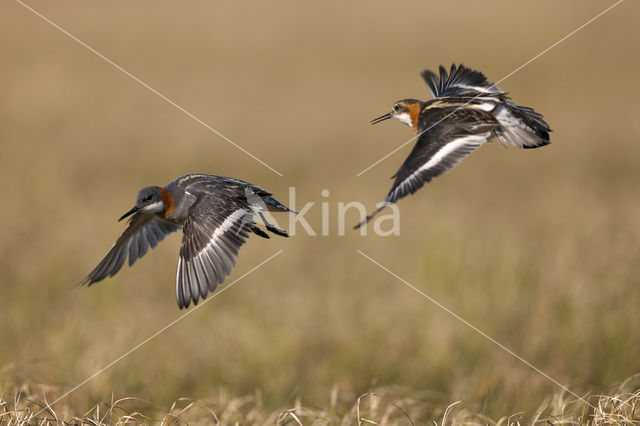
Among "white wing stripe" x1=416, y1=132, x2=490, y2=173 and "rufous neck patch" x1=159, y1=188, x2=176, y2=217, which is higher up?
"white wing stripe" x1=416, y1=132, x2=490, y2=173

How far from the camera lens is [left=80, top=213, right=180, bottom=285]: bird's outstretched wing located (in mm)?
4949

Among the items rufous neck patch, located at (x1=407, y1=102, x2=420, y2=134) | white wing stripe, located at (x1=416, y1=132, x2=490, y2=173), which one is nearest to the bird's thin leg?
white wing stripe, located at (x1=416, y1=132, x2=490, y2=173)

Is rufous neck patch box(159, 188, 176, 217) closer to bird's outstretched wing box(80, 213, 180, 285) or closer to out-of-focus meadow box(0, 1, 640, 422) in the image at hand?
bird's outstretched wing box(80, 213, 180, 285)

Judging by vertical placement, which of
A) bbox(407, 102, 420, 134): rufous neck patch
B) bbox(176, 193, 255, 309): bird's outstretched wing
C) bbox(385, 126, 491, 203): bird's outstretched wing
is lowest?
bbox(176, 193, 255, 309): bird's outstretched wing

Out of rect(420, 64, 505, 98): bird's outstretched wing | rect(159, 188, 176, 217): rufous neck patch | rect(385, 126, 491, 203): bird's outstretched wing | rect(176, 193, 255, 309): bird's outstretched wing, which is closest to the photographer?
rect(385, 126, 491, 203): bird's outstretched wing

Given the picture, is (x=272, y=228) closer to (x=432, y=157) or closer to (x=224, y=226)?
(x=224, y=226)

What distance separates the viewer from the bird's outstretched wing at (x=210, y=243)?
13.1ft

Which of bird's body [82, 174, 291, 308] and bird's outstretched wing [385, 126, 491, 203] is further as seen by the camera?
bird's body [82, 174, 291, 308]

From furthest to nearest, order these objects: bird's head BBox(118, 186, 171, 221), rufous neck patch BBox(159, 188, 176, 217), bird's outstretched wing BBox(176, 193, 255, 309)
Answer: rufous neck patch BBox(159, 188, 176, 217), bird's head BBox(118, 186, 171, 221), bird's outstretched wing BBox(176, 193, 255, 309)

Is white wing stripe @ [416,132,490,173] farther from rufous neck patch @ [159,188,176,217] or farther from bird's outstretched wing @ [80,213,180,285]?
bird's outstretched wing @ [80,213,180,285]

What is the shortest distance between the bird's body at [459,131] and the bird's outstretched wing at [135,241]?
2.02m

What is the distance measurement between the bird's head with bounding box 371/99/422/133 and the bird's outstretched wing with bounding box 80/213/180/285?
1.82 metres

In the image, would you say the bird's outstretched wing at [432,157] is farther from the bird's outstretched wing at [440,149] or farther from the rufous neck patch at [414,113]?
the rufous neck patch at [414,113]

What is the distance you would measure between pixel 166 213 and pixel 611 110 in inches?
685
